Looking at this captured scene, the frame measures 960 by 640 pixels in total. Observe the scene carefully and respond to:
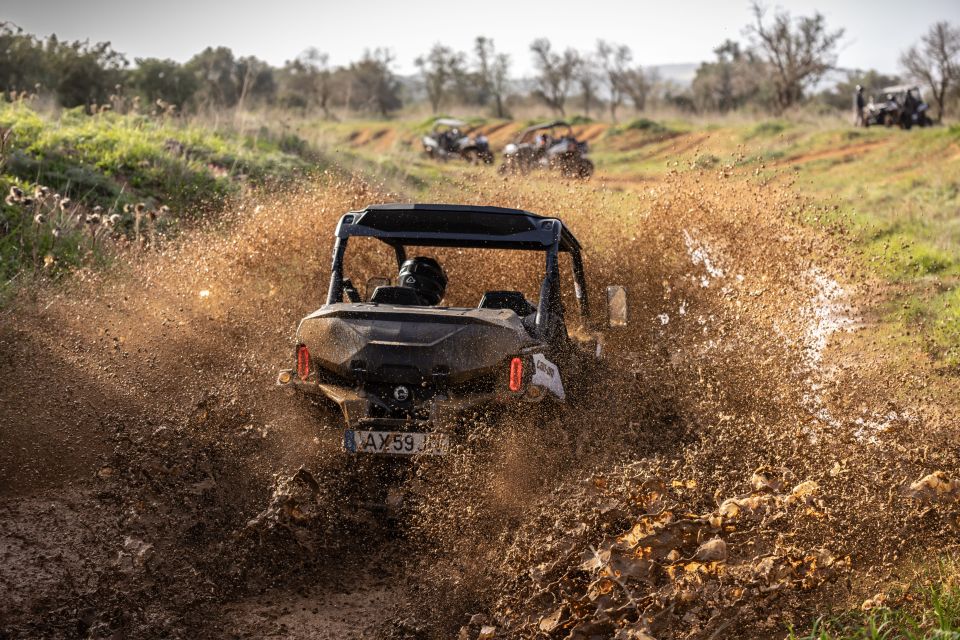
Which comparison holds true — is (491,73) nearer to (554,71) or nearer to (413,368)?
(554,71)

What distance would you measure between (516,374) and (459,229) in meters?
1.36

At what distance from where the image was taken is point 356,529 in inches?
214

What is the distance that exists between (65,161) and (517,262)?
6.47m

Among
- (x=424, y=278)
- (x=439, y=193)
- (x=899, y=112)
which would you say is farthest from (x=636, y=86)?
(x=424, y=278)

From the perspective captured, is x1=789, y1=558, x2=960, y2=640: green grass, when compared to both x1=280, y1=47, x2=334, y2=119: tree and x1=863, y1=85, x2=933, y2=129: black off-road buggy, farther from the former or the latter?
x1=280, y1=47, x2=334, y2=119: tree

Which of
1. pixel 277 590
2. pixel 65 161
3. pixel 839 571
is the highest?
pixel 65 161

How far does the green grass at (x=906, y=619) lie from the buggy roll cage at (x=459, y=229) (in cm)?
268

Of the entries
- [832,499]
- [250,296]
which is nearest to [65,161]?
[250,296]

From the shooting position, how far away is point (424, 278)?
7094 millimetres

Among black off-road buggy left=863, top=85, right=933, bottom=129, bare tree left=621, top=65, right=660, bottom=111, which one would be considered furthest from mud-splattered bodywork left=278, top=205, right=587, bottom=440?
bare tree left=621, top=65, right=660, bottom=111

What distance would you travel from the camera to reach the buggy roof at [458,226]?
6.30 metres

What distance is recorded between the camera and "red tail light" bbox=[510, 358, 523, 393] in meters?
5.45

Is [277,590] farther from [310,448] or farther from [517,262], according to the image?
[517,262]

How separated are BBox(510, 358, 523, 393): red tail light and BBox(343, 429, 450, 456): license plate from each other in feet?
1.48
